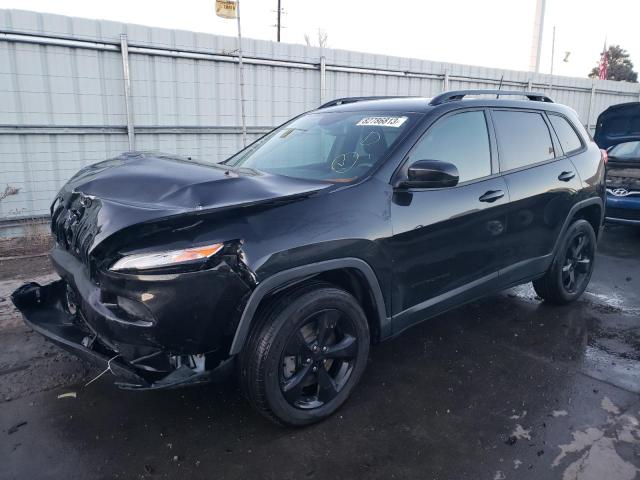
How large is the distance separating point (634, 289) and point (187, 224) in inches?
192

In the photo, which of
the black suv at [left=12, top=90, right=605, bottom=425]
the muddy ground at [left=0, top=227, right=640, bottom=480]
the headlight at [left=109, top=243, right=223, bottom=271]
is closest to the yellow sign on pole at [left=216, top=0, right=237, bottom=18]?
the black suv at [left=12, top=90, right=605, bottom=425]

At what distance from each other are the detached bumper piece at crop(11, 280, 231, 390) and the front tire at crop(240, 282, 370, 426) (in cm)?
20

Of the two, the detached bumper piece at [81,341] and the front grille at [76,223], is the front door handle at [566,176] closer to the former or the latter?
the detached bumper piece at [81,341]

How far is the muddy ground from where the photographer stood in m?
2.46

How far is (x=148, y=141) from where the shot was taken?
7.70 metres

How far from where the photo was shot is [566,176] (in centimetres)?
419

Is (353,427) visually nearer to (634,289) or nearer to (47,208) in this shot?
(634,289)

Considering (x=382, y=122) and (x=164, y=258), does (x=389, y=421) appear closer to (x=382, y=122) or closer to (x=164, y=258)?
(x=164, y=258)

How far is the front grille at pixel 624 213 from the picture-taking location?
22.2 feet

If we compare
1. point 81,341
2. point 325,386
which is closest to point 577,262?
point 325,386

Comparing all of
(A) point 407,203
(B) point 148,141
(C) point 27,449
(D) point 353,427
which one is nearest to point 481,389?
(D) point 353,427

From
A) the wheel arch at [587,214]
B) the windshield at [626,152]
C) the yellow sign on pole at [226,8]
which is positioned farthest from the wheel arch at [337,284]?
the yellow sign on pole at [226,8]

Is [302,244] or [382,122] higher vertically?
[382,122]

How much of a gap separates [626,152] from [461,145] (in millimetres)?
5425
